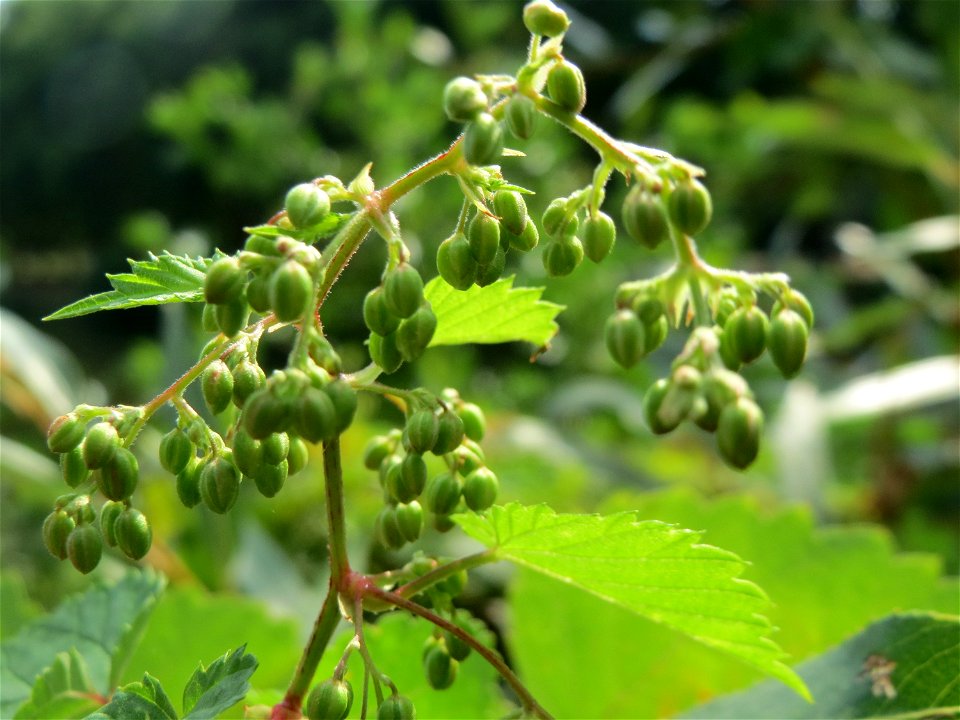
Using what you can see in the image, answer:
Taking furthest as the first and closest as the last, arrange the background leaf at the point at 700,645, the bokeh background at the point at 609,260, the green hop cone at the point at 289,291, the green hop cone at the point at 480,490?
the bokeh background at the point at 609,260, the background leaf at the point at 700,645, the green hop cone at the point at 480,490, the green hop cone at the point at 289,291

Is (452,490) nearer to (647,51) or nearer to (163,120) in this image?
(163,120)

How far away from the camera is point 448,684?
50 centimetres

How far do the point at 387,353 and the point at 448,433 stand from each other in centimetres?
4

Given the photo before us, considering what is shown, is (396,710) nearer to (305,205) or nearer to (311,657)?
(311,657)

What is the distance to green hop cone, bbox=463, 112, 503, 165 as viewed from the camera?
0.36 metres

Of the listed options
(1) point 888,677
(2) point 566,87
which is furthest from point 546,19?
(1) point 888,677

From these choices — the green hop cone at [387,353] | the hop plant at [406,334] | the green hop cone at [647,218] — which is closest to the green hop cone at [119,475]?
the hop plant at [406,334]

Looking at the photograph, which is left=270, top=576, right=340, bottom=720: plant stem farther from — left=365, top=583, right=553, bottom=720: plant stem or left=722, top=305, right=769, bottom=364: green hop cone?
left=722, top=305, right=769, bottom=364: green hop cone

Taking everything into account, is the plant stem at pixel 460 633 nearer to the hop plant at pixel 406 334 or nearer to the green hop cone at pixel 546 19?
the hop plant at pixel 406 334

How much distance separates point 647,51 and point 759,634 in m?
4.84

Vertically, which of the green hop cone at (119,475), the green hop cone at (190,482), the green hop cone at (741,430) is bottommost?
the green hop cone at (190,482)

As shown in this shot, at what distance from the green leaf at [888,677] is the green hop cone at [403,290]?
11.9 inches

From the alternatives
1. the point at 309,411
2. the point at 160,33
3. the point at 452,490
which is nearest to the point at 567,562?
the point at 452,490

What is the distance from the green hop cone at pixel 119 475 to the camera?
406 millimetres
